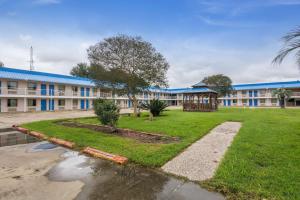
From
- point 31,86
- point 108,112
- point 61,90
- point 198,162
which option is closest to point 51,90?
point 61,90

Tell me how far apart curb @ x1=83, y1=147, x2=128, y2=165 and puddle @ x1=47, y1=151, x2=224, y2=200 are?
17 cm

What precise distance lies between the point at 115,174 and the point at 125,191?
881mm

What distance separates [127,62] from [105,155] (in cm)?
1385

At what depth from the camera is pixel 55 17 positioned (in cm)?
1148

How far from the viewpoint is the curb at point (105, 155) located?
15.9ft

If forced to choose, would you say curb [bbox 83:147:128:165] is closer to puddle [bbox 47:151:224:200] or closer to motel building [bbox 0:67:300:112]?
puddle [bbox 47:151:224:200]

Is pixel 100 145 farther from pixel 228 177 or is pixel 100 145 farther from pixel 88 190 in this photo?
pixel 228 177

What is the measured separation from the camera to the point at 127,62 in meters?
18.0

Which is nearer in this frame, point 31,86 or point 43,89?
point 31,86

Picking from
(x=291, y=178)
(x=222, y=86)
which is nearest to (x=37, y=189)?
(x=291, y=178)

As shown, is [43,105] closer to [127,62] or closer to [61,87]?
[61,87]

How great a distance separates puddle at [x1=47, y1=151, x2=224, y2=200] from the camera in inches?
123

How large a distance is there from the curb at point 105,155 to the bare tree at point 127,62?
12.8m

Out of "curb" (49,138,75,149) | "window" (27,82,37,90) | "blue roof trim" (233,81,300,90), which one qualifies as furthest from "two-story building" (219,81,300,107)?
"window" (27,82,37,90)
